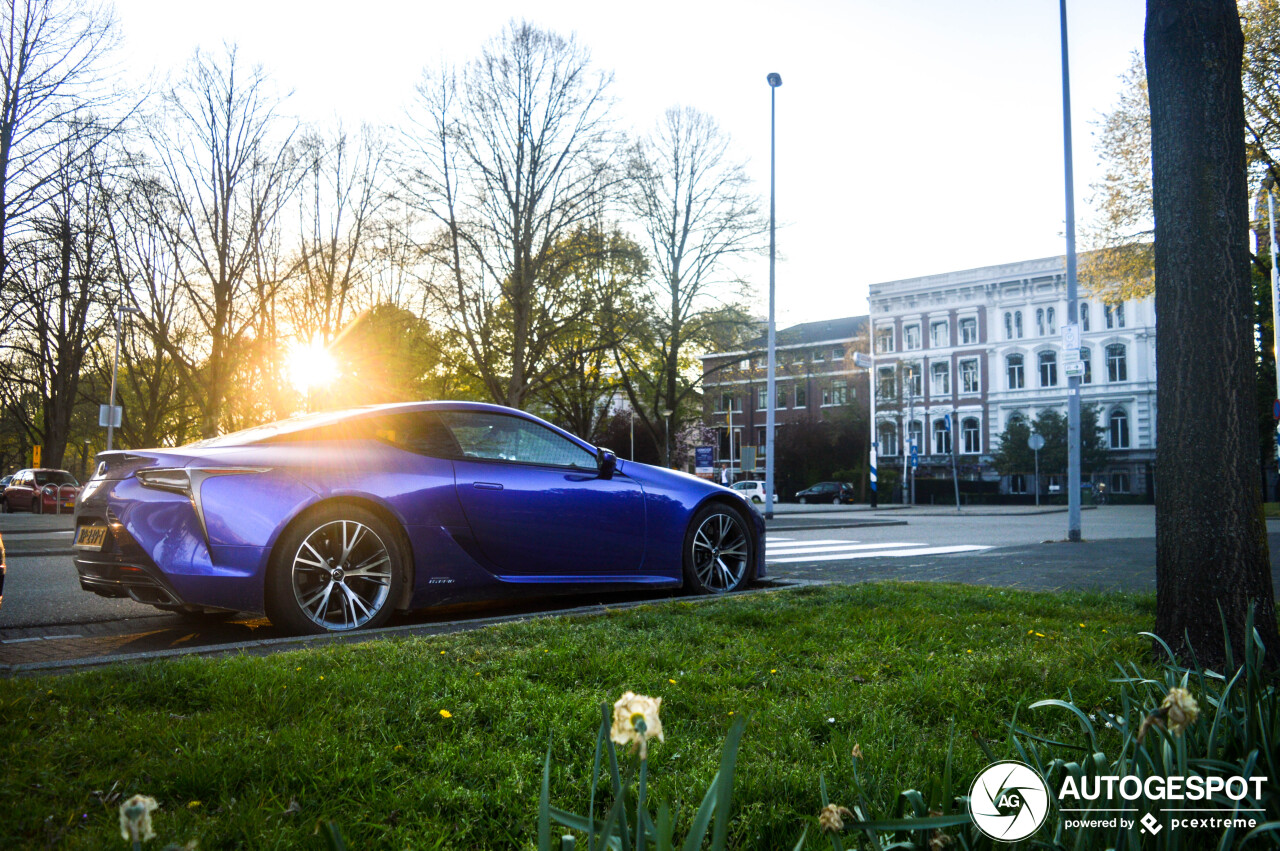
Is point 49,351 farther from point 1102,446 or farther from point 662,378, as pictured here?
point 1102,446

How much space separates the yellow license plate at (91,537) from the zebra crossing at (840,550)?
6859 mm

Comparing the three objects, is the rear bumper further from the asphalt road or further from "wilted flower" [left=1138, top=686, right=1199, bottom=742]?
"wilted flower" [left=1138, top=686, right=1199, bottom=742]

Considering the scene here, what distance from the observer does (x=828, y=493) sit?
198 ft

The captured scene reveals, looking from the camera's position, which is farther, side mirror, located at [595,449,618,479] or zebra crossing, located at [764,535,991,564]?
zebra crossing, located at [764,535,991,564]

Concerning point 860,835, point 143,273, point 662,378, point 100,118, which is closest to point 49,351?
point 143,273

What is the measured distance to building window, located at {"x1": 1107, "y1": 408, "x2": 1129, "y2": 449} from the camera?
57844 millimetres

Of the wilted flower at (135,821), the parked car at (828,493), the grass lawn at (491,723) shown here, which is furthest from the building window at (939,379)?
the wilted flower at (135,821)

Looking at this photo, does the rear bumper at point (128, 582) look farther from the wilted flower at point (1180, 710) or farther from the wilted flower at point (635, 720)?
the wilted flower at point (1180, 710)

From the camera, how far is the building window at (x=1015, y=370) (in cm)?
6184

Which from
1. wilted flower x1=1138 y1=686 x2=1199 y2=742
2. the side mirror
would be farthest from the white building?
wilted flower x1=1138 y1=686 x2=1199 y2=742

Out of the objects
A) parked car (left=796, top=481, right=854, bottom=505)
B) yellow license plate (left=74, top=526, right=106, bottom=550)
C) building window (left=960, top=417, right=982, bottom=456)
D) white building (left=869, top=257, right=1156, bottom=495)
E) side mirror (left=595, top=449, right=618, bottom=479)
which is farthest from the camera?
building window (left=960, top=417, right=982, bottom=456)

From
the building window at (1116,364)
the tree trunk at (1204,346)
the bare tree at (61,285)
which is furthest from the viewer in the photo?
the building window at (1116,364)

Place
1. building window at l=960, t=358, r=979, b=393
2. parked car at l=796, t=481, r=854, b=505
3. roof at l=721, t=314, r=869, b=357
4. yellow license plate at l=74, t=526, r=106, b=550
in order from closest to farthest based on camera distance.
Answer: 1. yellow license plate at l=74, t=526, r=106, b=550
2. parked car at l=796, t=481, r=854, b=505
3. building window at l=960, t=358, r=979, b=393
4. roof at l=721, t=314, r=869, b=357

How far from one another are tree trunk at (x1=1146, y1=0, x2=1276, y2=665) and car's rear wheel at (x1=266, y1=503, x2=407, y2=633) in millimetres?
3821
